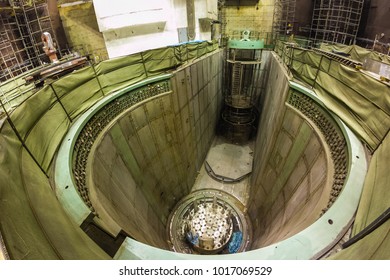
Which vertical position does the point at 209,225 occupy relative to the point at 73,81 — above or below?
below

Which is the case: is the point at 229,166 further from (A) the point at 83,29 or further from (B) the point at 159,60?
(A) the point at 83,29

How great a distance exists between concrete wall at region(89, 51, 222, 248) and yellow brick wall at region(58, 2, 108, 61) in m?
5.53

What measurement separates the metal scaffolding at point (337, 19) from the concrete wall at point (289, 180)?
764 centimetres

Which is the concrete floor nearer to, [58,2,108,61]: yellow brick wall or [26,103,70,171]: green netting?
[26,103,70,171]: green netting

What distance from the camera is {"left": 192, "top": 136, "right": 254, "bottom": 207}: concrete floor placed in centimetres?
931

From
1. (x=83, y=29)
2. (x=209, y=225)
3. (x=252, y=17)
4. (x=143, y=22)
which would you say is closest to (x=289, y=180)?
(x=209, y=225)

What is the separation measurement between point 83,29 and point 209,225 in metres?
11.5

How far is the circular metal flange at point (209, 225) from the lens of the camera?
277 inches

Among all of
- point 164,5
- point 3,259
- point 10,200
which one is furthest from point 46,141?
point 164,5

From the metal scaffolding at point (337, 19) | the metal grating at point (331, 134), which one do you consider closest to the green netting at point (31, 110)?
the metal grating at point (331, 134)

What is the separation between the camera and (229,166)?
10398mm

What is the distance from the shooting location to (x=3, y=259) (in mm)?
1497
